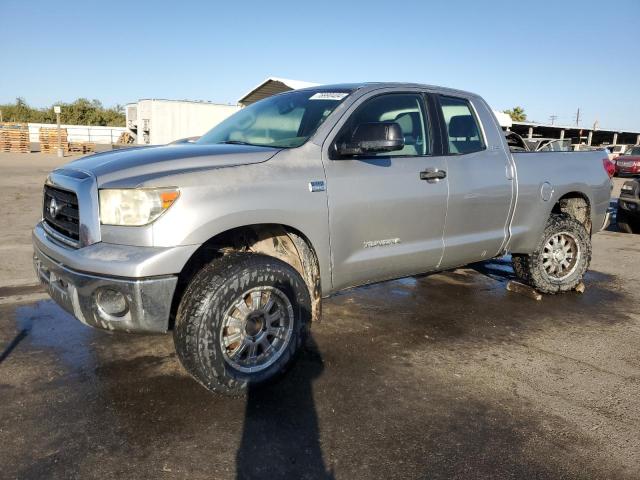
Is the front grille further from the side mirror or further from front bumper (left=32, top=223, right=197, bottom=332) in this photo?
the side mirror

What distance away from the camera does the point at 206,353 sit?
9.21 ft

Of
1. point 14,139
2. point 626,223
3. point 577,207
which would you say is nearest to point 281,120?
point 577,207

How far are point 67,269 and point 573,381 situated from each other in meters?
3.26

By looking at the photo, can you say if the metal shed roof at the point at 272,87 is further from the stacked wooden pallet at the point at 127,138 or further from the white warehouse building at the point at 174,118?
the stacked wooden pallet at the point at 127,138

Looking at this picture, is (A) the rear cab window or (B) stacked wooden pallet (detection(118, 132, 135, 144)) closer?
(A) the rear cab window

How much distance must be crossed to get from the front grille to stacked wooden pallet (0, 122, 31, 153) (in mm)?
32599

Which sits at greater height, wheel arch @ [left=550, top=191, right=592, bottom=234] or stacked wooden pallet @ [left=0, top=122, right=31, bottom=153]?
stacked wooden pallet @ [left=0, top=122, right=31, bottom=153]

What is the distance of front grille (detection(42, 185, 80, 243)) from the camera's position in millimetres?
2939

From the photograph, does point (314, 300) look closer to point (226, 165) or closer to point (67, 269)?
point (226, 165)

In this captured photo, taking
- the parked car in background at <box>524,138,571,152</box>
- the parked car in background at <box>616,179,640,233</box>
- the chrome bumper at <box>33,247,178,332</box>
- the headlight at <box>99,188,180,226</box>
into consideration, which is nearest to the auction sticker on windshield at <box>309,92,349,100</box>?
the headlight at <box>99,188,180,226</box>

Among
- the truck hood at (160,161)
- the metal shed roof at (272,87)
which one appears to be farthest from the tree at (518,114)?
the truck hood at (160,161)

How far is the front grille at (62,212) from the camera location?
294 centimetres

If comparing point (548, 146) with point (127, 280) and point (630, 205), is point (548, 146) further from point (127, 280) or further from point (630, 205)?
point (127, 280)

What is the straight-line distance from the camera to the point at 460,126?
174 inches
